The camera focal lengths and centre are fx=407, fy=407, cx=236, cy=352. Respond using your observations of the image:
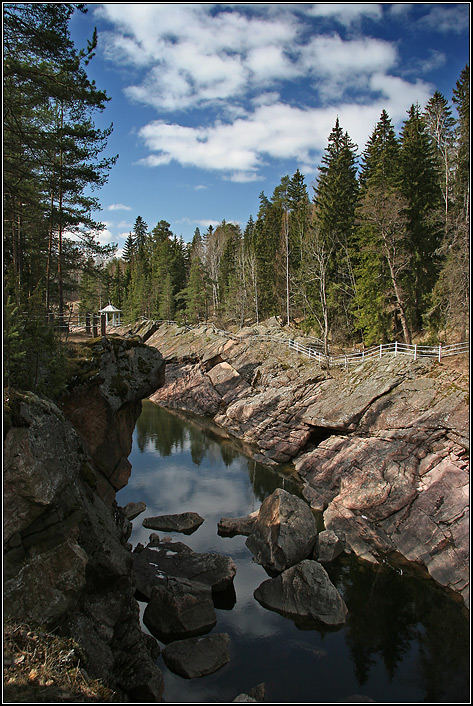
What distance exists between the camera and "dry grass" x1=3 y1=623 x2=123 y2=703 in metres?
6.38

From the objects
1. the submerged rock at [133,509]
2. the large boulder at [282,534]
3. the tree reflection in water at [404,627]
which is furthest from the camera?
the submerged rock at [133,509]

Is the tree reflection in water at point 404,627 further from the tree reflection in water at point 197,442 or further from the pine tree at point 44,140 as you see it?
the pine tree at point 44,140

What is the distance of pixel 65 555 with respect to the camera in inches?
339

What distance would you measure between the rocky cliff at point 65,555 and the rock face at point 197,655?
947 millimetres

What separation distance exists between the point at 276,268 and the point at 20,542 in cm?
4641

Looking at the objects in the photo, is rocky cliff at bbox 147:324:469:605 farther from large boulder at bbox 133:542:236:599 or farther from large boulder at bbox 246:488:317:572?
large boulder at bbox 133:542:236:599

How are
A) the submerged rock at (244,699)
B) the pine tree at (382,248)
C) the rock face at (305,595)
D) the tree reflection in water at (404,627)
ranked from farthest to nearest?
1. the pine tree at (382,248)
2. the rock face at (305,595)
3. the tree reflection in water at (404,627)
4. the submerged rock at (244,699)

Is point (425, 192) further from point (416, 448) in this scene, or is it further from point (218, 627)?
point (218, 627)

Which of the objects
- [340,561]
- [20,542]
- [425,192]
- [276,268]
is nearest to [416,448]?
[340,561]

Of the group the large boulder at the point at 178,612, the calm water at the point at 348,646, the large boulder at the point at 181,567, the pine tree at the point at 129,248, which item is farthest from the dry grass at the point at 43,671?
the pine tree at the point at 129,248

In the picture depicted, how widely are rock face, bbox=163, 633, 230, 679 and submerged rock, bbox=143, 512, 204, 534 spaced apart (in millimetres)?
7243

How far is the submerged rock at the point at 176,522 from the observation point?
19484mm

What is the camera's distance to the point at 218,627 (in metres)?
13.5

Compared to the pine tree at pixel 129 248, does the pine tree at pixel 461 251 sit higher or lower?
lower
